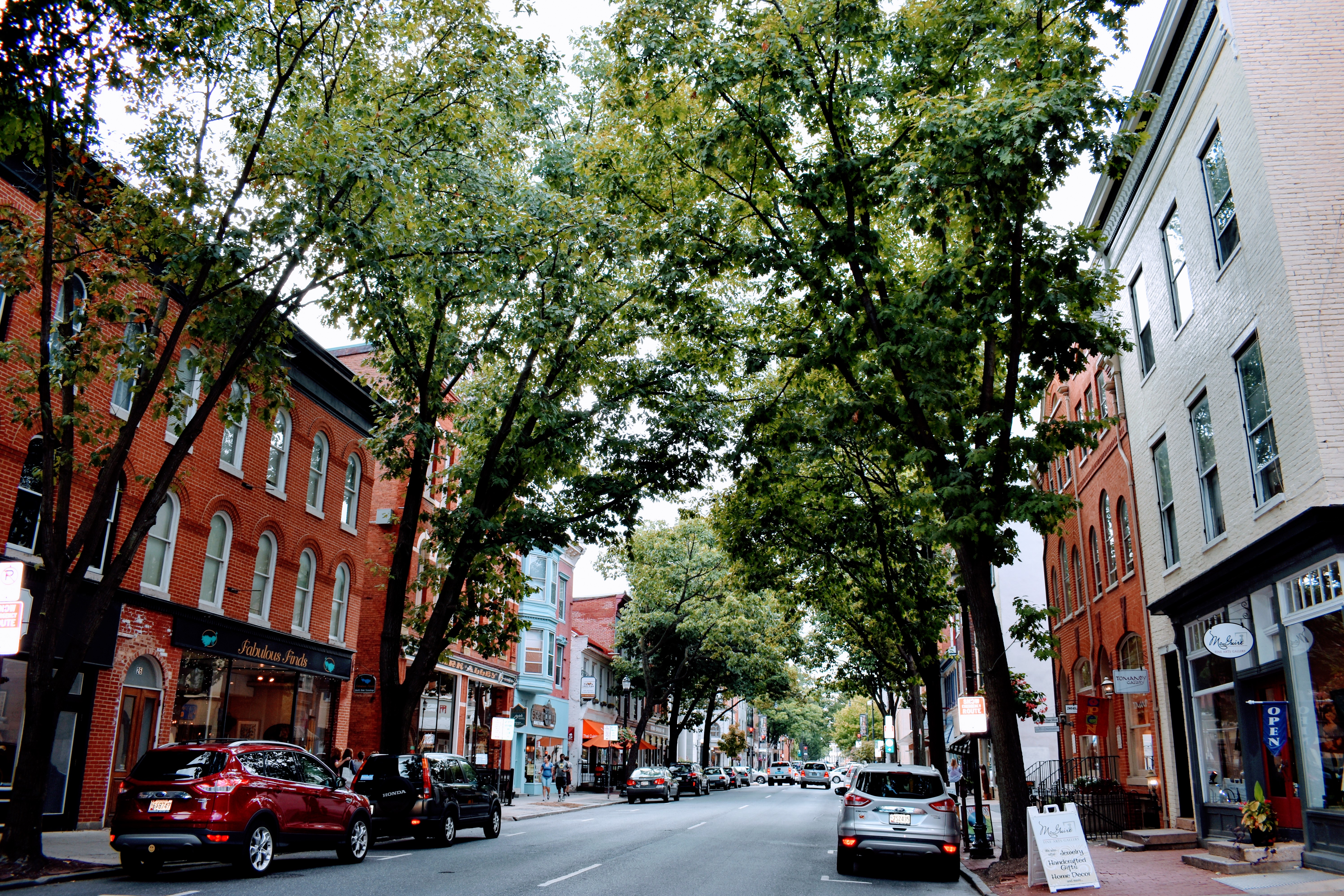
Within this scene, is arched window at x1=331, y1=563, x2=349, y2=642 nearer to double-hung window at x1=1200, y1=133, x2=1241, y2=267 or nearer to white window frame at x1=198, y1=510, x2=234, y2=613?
white window frame at x1=198, y1=510, x2=234, y2=613

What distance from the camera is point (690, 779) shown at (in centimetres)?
4650

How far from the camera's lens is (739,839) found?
65.7 ft

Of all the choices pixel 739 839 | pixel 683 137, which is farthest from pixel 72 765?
pixel 683 137

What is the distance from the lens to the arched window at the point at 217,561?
2106cm

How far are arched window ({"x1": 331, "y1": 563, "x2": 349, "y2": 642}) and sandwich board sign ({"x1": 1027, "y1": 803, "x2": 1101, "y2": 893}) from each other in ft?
66.8

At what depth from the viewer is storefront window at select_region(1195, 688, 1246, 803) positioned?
15273 millimetres

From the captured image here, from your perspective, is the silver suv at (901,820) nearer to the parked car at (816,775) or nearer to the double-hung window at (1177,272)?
the double-hung window at (1177,272)

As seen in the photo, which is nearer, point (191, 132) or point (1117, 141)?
point (1117, 141)

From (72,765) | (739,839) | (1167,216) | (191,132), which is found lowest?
(739,839)

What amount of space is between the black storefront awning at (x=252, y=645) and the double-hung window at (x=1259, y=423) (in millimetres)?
19253

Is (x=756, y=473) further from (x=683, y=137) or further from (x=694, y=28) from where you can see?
(x=694, y=28)

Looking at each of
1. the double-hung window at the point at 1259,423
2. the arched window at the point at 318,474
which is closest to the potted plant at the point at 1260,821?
the double-hung window at the point at 1259,423

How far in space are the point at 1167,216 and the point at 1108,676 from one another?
36.8 ft

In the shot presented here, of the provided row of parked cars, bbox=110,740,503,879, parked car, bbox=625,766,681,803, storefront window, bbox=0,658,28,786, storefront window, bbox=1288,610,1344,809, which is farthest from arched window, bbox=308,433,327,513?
storefront window, bbox=1288,610,1344,809
